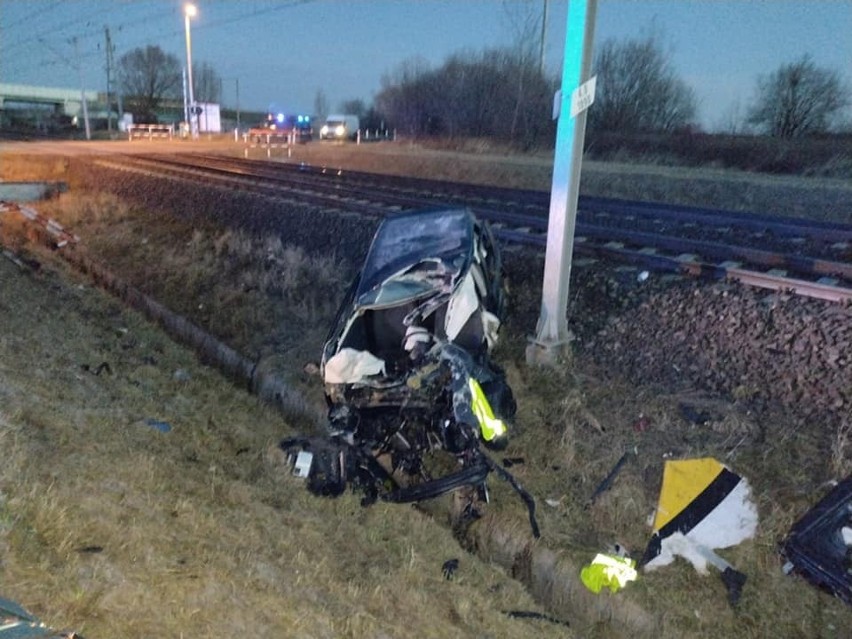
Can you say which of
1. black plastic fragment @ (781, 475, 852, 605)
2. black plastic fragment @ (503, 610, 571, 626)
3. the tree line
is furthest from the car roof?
the tree line

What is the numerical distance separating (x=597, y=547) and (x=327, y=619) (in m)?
2.16

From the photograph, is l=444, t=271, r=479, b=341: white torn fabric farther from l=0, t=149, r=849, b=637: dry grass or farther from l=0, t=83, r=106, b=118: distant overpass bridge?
l=0, t=83, r=106, b=118: distant overpass bridge

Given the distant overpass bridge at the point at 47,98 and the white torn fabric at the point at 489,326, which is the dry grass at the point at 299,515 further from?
the distant overpass bridge at the point at 47,98

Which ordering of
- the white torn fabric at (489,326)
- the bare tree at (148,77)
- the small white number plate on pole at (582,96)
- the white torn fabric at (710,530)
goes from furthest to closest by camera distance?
A: the bare tree at (148,77) < the white torn fabric at (489,326) < the small white number plate on pole at (582,96) < the white torn fabric at (710,530)

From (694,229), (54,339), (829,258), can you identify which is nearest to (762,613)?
(829,258)

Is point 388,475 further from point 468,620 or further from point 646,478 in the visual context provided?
point 646,478

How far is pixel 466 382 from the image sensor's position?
461 cm

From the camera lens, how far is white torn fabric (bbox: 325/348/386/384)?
504 centimetres

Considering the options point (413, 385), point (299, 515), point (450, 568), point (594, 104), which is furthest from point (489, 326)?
point (594, 104)

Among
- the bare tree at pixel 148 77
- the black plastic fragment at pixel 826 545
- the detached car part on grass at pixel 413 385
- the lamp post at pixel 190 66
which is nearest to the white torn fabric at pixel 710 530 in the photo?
the black plastic fragment at pixel 826 545

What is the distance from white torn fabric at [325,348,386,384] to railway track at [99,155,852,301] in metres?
3.87

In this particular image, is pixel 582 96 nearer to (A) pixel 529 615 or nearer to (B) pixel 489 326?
(B) pixel 489 326

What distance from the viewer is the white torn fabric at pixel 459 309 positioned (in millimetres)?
5258

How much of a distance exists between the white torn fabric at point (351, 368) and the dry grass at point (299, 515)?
92 cm
